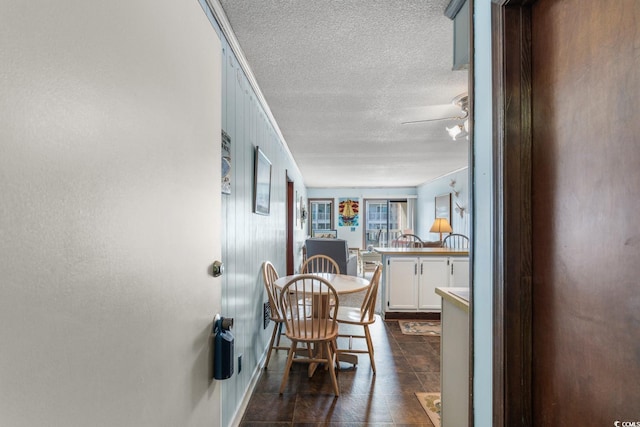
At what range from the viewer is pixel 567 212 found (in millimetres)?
745

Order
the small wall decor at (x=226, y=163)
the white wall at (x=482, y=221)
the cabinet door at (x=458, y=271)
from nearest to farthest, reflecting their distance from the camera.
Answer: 1. the white wall at (x=482, y=221)
2. the small wall decor at (x=226, y=163)
3. the cabinet door at (x=458, y=271)

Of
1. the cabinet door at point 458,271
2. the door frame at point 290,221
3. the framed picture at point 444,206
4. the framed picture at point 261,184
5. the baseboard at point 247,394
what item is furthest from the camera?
the framed picture at point 444,206

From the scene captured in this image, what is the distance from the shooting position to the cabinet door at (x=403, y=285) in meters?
4.02

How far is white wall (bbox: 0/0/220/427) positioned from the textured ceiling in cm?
85

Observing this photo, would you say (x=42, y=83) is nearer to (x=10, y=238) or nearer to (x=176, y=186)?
(x=10, y=238)

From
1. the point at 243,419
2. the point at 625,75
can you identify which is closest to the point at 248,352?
the point at 243,419

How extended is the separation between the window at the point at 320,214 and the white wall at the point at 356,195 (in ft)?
0.45

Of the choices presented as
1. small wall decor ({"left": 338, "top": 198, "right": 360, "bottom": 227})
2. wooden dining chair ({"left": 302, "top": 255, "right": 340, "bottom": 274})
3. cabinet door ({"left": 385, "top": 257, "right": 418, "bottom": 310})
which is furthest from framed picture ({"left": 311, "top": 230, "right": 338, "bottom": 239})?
cabinet door ({"left": 385, "top": 257, "right": 418, "bottom": 310})

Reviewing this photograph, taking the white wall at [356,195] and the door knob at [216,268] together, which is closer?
the door knob at [216,268]

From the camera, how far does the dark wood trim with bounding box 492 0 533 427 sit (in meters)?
0.87

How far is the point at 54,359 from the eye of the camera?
471mm

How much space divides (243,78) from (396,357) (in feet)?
8.86

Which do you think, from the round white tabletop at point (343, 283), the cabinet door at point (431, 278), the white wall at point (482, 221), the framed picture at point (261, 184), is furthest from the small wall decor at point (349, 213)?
the white wall at point (482, 221)

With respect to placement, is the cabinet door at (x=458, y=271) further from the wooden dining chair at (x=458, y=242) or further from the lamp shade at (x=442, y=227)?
the wooden dining chair at (x=458, y=242)
